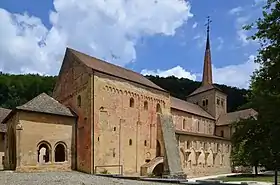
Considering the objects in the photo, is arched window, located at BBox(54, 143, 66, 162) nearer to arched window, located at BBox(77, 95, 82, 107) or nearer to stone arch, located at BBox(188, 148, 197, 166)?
arched window, located at BBox(77, 95, 82, 107)

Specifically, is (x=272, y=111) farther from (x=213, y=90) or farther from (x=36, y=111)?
(x=213, y=90)

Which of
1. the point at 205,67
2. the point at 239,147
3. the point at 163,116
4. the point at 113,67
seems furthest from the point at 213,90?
the point at 239,147

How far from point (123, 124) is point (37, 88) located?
2510 inches

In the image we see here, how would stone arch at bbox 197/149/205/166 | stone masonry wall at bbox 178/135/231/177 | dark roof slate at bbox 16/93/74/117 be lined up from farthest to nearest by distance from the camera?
stone arch at bbox 197/149/205/166, stone masonry wall at bbox 178/135/231/177, dark roof slate at bbox 16/93/74/117

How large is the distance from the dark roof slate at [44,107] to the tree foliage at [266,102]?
65.6 ft

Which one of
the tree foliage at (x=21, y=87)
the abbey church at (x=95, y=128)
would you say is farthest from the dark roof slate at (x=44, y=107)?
the tree foliage at (x=21, y=87)

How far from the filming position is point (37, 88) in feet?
310

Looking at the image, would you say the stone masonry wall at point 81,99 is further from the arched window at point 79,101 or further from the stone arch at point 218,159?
the stone arch at point 218,159

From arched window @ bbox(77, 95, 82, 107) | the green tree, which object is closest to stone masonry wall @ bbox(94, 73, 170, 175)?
arched window @ bbox(77, 95, 82, 107)

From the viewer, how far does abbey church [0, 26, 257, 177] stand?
30.2 m

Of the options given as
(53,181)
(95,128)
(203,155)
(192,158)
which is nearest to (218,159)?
(203,155)

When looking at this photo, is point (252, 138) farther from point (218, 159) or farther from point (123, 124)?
point (218, 159)

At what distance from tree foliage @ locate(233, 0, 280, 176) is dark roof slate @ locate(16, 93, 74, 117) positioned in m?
20.0

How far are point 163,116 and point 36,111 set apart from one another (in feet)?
56.0
